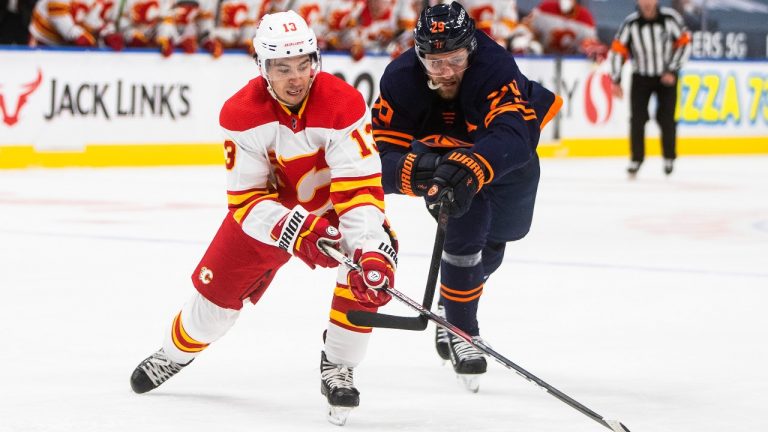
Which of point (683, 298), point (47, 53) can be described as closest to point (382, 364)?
point (683, 298)

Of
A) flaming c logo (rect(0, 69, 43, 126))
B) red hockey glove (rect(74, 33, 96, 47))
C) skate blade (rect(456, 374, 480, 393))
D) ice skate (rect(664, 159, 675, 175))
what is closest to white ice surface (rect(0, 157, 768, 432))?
skate blade (rect(456, 374, 480, 393))

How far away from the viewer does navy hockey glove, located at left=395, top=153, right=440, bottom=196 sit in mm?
3713

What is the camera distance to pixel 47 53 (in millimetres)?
9945

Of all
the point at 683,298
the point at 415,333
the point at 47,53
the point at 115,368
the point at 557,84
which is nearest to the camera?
the point at 115,368

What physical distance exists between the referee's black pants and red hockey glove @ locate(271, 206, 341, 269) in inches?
309

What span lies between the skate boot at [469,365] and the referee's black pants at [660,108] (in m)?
7.36

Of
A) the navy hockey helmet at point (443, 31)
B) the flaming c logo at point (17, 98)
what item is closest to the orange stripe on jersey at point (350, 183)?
the navy hockey helmet at point (443, 31)

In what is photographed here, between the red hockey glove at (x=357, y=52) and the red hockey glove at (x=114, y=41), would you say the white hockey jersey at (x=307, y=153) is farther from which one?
the red hockey glove at (x=357, y=52)

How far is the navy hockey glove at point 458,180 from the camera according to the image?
11.7 ft

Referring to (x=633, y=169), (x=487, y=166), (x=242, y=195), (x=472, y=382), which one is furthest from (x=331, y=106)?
(x=633, y=169)

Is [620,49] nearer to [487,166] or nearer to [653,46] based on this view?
[653,46]

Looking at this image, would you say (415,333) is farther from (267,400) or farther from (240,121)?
(240,121)

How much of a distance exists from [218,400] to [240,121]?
2.26 ft

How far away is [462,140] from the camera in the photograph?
4.01m
